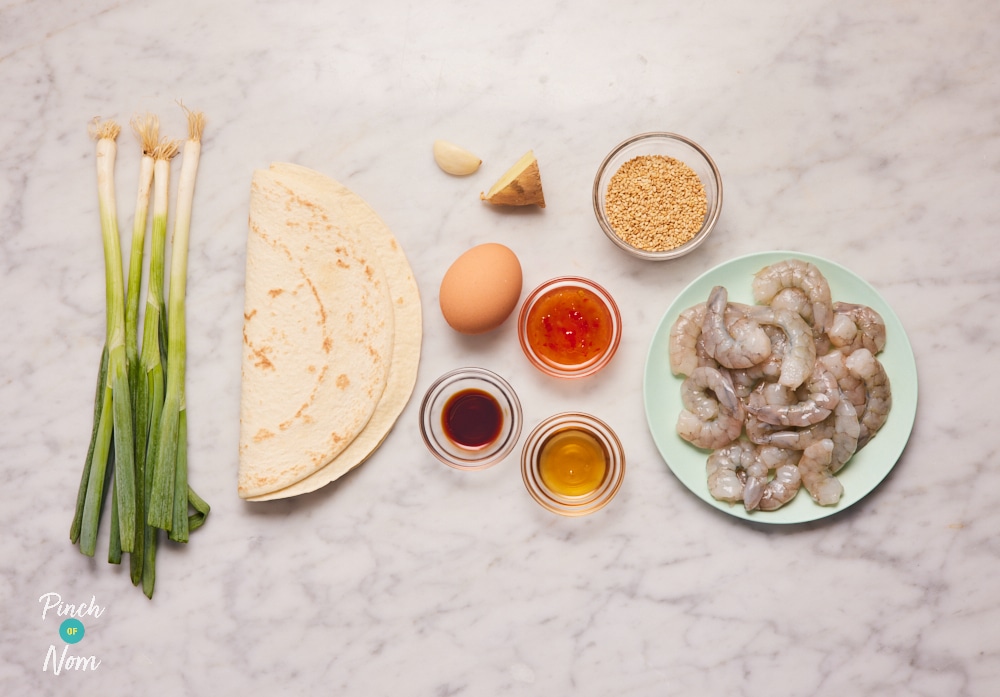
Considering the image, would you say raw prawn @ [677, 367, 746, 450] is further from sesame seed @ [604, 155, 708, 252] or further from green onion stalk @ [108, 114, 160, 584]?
green onion stalk @ [108, 114, 160, 584]

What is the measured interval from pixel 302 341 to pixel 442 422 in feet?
1.41

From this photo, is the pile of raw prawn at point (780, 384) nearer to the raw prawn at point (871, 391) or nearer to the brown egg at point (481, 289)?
the raw prawn at point (871, 391)

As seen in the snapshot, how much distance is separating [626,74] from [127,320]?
1530mm

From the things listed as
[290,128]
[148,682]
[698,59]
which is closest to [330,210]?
[290,128]

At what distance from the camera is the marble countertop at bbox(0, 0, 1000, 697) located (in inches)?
69.5

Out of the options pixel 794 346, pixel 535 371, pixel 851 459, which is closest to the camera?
pixel 794 346

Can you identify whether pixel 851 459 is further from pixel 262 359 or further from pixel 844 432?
pixel 262 359

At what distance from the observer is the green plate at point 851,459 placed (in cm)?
166

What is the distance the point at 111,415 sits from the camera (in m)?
1.77

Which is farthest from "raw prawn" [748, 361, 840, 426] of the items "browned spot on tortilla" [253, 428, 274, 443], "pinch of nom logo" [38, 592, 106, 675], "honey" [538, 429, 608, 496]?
"pinch of nom logo" [38, 592, 106, 675]

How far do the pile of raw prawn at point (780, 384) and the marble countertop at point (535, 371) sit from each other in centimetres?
15

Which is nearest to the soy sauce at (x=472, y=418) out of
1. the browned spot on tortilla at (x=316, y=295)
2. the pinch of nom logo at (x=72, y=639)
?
the browned spot on tortilla at (x=316, y=295)

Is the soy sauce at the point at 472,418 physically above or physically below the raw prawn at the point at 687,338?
below

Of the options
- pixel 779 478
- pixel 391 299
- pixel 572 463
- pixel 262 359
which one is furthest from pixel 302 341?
pixel 779 478
